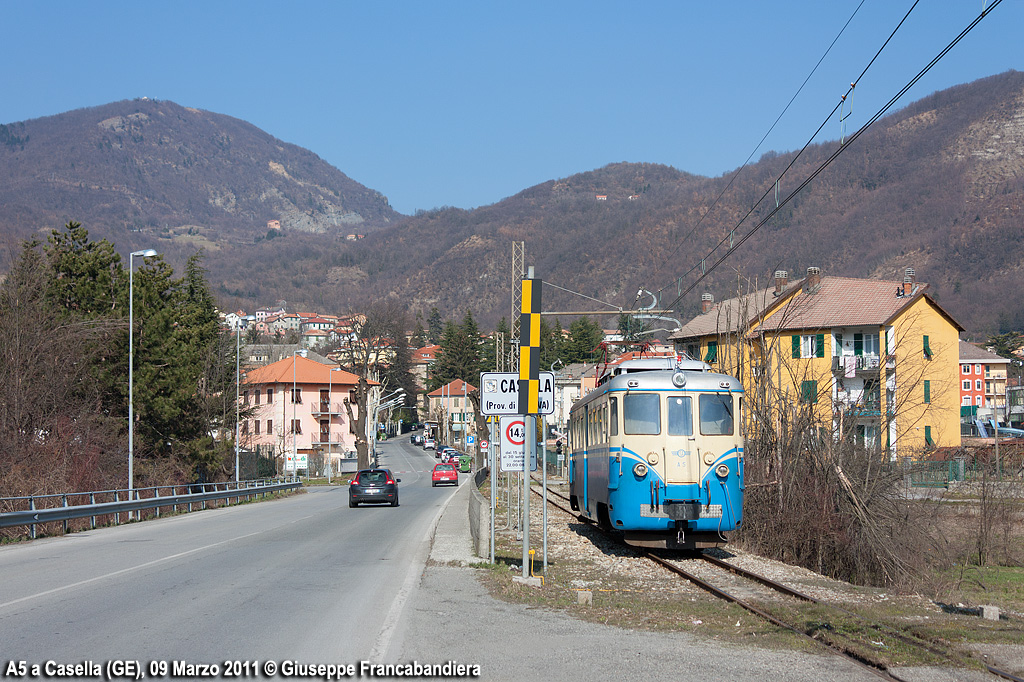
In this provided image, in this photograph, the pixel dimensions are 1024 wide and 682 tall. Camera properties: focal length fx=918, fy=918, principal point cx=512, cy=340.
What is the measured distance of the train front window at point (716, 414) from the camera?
16422 mm

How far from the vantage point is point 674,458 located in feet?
53.3

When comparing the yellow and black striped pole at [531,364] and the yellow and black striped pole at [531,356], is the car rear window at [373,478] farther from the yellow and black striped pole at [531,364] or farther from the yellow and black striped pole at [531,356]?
the yellow and black striped pole at [531,364]

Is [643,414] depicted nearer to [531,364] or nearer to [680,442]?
[680,442]

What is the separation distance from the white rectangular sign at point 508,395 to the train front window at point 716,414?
375 cm

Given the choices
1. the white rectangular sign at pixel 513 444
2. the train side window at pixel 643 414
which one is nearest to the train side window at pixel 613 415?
the train side window at pixel 643 414

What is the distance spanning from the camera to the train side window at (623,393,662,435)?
16.5 meters

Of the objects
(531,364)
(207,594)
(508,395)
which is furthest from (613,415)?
(207,594)

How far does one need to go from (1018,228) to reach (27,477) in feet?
550

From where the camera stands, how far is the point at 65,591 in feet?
39.5

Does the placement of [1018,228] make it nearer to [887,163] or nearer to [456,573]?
[887,163]

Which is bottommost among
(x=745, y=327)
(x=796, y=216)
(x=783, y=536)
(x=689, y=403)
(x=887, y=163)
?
(x=783, y=536)

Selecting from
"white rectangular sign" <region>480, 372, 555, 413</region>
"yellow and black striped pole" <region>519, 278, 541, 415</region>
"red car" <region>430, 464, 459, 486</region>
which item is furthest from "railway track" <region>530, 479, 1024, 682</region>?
"red car" <region>430, 464, 459, 486</region>

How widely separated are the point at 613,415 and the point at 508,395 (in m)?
3.61

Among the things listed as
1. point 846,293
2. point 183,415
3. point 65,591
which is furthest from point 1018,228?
point 65,591
